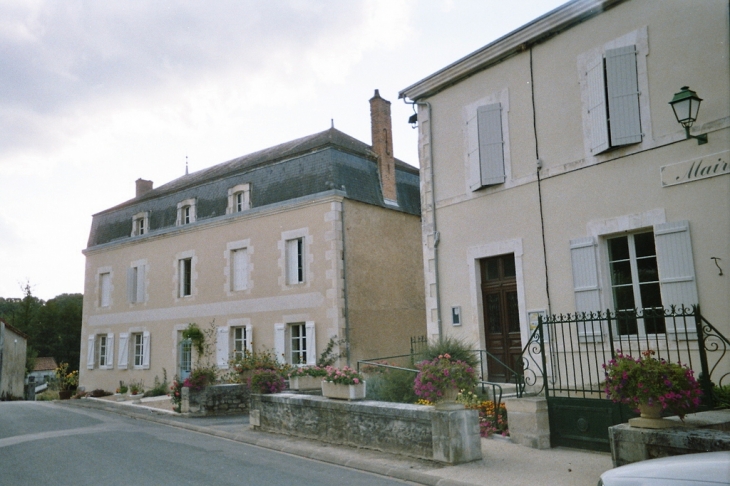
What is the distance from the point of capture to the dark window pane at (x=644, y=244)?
8.77m

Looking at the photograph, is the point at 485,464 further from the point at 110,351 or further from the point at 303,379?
the point at 110,351

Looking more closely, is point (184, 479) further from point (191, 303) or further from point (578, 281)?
point (191, 303)

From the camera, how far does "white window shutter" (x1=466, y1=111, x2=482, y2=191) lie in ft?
36.2

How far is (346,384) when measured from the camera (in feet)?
28.8

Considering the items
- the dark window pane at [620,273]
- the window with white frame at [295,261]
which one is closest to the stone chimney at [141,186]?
the window with white frame at [295,261]

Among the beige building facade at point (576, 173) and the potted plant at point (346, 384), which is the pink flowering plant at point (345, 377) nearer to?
the potted plant at point (346, 384)

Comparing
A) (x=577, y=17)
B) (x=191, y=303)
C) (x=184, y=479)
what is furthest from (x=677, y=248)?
(x=191, y=303)

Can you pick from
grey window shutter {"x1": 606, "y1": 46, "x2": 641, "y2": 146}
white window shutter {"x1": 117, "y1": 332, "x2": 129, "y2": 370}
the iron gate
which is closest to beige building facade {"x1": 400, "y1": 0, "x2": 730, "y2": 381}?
grey window shutter {"x1": 606, "y1": 46, "x2": 641, "y2": 146}

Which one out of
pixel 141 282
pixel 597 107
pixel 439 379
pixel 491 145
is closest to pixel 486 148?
pixel 491 145

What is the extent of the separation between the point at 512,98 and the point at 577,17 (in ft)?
5.63

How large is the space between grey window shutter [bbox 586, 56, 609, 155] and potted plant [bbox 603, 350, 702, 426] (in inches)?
176

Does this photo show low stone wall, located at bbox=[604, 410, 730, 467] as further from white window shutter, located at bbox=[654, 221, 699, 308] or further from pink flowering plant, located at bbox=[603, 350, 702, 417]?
white window shutter, located at bbox=[654, 221, 699, 308]

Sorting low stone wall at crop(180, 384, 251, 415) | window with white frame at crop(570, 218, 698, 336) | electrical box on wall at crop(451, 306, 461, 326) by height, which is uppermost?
window with white frame at crop(570, 218, 698, 336)

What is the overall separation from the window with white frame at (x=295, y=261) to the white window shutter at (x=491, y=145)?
6.97 metres
